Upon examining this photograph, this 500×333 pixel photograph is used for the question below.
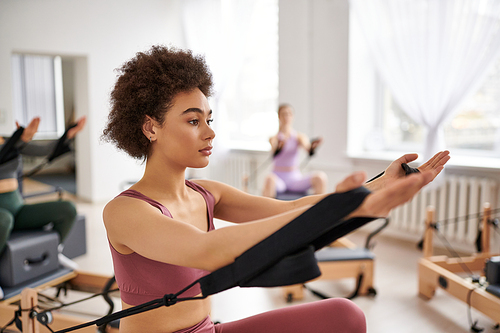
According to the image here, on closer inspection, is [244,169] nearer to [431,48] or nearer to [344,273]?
[431,48]

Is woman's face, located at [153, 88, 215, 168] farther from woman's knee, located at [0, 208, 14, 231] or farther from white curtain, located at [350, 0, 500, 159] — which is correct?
white curtain, located at [350, 0, 500, 159]

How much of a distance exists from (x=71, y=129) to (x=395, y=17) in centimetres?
276

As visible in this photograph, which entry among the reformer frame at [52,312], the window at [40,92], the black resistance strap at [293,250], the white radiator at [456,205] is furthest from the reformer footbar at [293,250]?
the window at [40,92]

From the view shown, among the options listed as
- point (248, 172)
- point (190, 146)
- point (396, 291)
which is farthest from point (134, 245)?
point (248, 172)

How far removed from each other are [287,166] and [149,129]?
281cm

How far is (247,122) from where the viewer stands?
583 cm

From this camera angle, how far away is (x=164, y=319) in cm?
97

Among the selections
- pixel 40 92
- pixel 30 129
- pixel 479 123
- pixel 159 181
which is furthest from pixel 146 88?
pixel 40 92

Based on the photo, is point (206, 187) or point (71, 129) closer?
point (206, 187)

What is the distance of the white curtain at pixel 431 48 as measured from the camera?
10.0ft

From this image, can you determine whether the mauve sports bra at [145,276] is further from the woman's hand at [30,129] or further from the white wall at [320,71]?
the white wall at [320,71]

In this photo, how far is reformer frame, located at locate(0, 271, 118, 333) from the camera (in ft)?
4.38

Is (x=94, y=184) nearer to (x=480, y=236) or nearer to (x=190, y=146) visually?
(x=480, y=236)

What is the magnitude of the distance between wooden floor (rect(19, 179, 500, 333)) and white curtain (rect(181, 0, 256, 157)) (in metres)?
3.01
